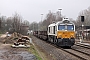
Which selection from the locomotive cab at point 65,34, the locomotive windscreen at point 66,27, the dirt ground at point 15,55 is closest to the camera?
the dirt ground at point 15,55

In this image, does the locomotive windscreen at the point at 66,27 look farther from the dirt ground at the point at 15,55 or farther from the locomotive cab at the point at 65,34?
the dirt ground at the point at 15,55

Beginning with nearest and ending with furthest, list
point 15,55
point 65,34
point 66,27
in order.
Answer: point 15,55 < point 65,34 < point 66,27

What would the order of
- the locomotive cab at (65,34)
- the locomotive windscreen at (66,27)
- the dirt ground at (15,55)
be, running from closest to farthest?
the dirt ground at (15,55)
the locomotive cab at (65,34)
the locomotive windscreen at (66,27)

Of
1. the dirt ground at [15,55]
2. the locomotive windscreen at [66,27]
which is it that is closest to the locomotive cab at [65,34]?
the locomotive windscreen at [66,27]

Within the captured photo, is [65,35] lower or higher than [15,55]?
higher

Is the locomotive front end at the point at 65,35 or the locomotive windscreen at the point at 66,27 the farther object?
the locomotive windscreen at the point at 66,27

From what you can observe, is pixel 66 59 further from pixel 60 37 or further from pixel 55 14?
pixel 55 14

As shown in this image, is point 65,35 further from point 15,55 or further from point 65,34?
point 15,55

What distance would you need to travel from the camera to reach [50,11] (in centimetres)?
9950

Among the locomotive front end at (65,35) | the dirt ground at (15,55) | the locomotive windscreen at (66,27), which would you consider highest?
the locomotive windscreen at (66,27)

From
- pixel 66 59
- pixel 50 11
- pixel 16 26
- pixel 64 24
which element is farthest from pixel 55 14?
pixel 66 59

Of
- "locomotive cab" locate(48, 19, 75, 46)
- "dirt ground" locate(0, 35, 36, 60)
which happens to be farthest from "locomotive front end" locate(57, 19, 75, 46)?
"dirt ground" locate(0, 35, 36, 60)

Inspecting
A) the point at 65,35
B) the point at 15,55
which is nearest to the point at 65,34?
the point at 65,35

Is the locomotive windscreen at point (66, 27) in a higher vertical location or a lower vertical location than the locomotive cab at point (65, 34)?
higher
